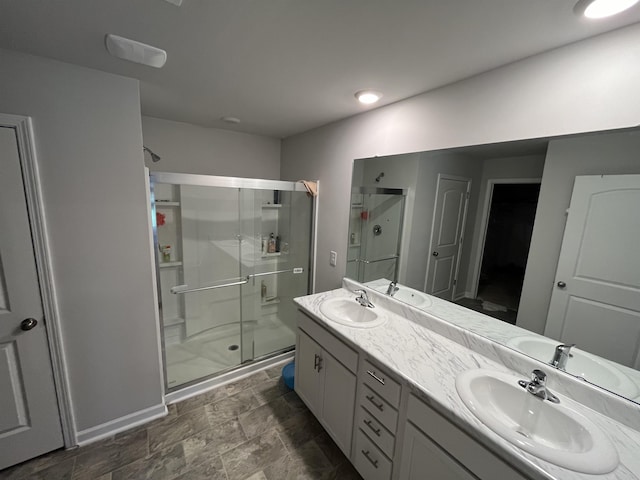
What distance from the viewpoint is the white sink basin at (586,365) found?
3.25 feet

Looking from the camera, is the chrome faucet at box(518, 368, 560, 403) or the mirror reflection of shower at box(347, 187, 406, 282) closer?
the chrome faucet at box(518, 368, 560, 403)

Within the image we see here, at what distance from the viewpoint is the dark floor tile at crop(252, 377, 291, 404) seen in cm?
207

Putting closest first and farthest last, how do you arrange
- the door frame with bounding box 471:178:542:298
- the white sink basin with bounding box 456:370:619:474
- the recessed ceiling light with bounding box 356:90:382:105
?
the white sink basin with bounding box 456:370:619:474, the door frame with bounding box 471:178:542:298, the recessed ceiling light with bounding box 356:90:382:105

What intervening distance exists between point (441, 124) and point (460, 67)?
0.29 m

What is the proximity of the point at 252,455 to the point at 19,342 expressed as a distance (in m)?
1.48

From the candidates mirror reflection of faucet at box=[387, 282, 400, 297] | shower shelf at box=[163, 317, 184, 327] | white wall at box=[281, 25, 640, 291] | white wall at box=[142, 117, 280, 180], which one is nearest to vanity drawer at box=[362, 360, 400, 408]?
mirror reflection of faucet at box=[387, 282, 400, 297]

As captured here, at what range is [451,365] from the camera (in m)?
1.22

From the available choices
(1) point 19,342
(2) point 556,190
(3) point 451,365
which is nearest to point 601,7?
(2) point 556,190

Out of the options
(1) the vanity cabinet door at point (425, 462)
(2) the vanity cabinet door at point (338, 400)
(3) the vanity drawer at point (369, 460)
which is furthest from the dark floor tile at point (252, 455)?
(1) the vanity cabinet door at point (425, 462)

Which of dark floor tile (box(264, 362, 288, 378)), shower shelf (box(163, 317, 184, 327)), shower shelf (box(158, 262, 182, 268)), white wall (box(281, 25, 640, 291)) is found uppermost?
white wall (box(281, 25, 640, 291))

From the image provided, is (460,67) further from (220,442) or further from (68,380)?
(68,380)

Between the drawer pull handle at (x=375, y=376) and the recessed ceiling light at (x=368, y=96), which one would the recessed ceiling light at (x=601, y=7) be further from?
the drawer pull handle at (x=375, y=376)

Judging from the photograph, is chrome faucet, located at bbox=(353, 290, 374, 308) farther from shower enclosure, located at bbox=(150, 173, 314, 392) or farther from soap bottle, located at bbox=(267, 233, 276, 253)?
soap bottle, located at bbox=(267, 233, 276, 253)

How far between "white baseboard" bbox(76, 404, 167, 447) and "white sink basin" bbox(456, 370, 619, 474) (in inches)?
80.3
